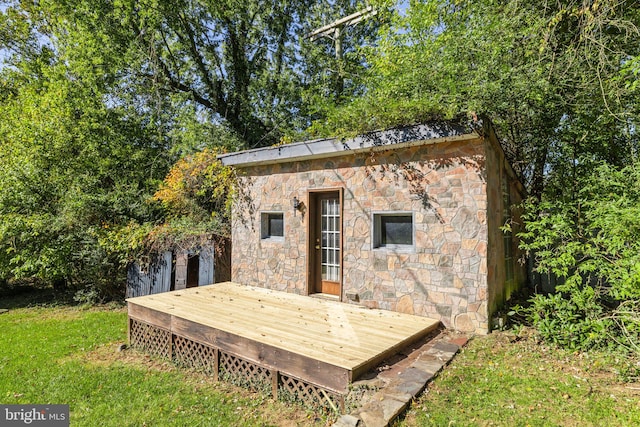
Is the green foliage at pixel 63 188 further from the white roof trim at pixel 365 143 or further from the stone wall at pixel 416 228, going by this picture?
the stone wall at pixel 416 228

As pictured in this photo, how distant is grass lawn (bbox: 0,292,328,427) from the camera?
3.28 m

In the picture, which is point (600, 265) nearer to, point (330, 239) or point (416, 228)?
point (416, 228)

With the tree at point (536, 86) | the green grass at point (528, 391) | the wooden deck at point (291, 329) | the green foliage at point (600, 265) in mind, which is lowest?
the green grass at point (528, 391)

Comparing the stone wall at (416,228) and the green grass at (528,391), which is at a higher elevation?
the stone wall at (416,228)

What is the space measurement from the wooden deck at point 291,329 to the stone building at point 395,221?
17.3 inches

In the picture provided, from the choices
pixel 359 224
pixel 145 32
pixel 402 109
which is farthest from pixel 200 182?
pixel 145 32

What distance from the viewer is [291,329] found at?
13.3ft

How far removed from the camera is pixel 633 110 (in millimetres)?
5098

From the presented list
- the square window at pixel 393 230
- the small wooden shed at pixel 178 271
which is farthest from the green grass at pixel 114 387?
the square window at pixel 393 230

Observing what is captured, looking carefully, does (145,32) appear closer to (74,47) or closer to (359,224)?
(74,47)

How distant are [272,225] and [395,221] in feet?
9.03

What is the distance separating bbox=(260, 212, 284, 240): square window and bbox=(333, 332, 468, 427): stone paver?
11.8ft

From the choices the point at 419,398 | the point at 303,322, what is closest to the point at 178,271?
the point at 303,322

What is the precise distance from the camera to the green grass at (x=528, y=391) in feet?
8.61
